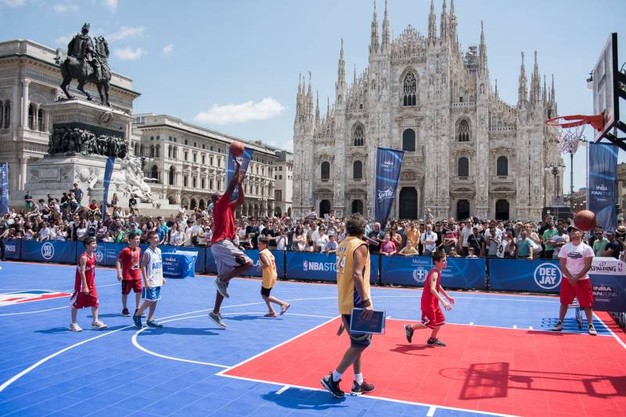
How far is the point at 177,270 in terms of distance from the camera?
17.2 m

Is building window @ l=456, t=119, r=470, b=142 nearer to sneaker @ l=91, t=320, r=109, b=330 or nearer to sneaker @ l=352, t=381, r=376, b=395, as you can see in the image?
sneaker @ l=91, t=320, r=109, b=330

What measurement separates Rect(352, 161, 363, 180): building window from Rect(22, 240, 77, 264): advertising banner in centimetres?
4015

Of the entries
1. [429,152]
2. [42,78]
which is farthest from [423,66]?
[42,78]

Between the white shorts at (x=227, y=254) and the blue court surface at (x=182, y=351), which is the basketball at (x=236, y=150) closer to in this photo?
the white shorts at (x=227, y=254)

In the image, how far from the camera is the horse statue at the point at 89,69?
25125mm

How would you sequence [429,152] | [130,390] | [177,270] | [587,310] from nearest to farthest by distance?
[130,390] → [587,310] → [177,270] → [429,152]

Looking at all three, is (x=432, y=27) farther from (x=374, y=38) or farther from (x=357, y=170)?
(x=357, y=170)

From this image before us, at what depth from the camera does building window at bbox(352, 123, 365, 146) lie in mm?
57656

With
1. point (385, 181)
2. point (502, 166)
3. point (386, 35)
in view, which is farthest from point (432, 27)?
point (385, 181)

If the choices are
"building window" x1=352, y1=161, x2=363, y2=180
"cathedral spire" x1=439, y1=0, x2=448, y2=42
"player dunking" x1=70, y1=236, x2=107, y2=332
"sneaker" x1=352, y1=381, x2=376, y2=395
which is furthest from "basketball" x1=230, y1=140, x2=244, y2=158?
"cathedral spire" x1=439, y1=0, x2=448, y2=42

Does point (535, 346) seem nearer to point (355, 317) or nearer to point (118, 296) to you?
point (355, 317)

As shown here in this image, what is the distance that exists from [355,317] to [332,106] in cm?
5534

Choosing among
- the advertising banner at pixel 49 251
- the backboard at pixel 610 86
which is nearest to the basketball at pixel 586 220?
the backboard at pixel 610 86

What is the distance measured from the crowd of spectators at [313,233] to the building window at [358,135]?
3630 cm
